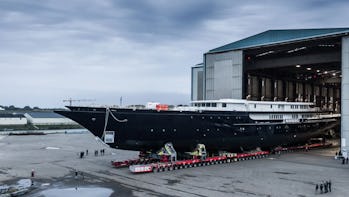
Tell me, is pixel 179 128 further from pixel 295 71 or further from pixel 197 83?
pixel 295 71

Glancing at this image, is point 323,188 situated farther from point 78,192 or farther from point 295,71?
point 295,71

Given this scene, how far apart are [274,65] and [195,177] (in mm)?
30263

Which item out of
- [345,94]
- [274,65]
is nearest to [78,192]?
[345,94]

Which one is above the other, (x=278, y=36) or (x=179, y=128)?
(x=278, y=36)

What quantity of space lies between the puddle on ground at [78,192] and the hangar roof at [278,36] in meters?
29.8

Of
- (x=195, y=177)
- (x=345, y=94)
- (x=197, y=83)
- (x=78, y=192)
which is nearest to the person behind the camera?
(x=78, y=192)

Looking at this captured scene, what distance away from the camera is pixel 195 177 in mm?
24594

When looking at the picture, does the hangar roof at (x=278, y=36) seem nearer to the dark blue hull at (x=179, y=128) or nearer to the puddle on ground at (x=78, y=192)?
the dark blue hull at (x=179, y=128)

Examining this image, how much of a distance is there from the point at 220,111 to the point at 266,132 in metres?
8.49

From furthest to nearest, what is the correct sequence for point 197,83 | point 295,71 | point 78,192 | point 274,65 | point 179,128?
point 295,71 → point 197,83 → point 274,65 → point 179,128 → point 78,192

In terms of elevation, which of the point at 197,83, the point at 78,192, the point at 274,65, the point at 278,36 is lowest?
the point at 78,192

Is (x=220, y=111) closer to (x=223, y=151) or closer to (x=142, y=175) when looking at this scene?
(x=223, y=151)

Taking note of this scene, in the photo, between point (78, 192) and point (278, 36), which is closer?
point (78, 192)

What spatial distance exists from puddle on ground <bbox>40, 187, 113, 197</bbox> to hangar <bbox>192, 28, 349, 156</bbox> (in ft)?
90.7
